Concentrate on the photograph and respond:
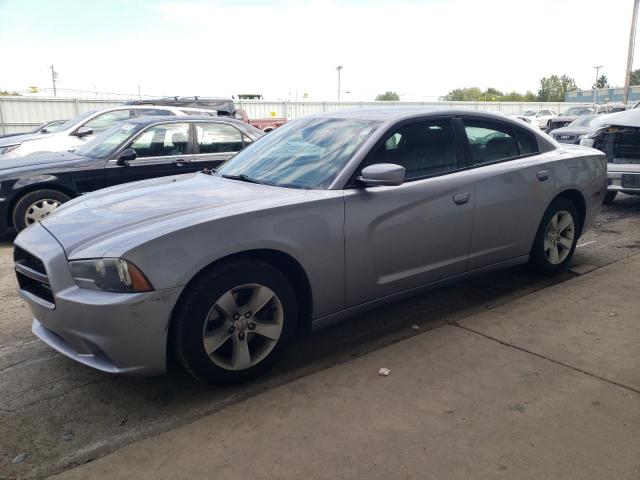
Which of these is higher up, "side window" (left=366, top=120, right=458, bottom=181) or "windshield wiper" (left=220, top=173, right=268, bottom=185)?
"side window" (left=366, top=120, right=458, bottom=181)

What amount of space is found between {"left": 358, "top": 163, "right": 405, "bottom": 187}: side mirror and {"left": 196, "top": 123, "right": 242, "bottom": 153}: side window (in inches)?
184

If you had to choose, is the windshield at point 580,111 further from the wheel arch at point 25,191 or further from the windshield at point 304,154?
the windshield at point 304,154

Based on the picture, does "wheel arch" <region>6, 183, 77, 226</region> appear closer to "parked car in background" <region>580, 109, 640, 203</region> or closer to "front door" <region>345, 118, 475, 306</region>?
"front door" <region>345, 118, 475, 306</region>

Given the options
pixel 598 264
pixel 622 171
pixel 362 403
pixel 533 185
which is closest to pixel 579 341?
pixel 533 185

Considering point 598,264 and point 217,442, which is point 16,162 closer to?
point 217,442

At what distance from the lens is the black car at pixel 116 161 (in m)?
6.63

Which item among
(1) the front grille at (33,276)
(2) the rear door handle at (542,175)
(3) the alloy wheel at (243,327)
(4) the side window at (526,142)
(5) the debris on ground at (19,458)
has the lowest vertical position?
(5) the debris on ground at (19,458)

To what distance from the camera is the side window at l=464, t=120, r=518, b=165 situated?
4.20 m

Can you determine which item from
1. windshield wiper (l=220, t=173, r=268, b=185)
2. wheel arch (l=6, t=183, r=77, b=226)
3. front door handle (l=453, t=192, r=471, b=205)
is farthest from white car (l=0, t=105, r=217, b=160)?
front door handle (l=453, t=192, r=471, b=205)

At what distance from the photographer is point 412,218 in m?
3.70

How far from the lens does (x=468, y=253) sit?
162 inches

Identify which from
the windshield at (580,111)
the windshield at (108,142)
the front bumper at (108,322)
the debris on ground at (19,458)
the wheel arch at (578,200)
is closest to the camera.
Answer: the debris on ground at (19,458)

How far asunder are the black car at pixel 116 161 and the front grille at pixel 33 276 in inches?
145

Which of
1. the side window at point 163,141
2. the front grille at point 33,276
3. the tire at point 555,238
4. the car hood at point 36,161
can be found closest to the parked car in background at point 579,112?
the side window at point 163,141
